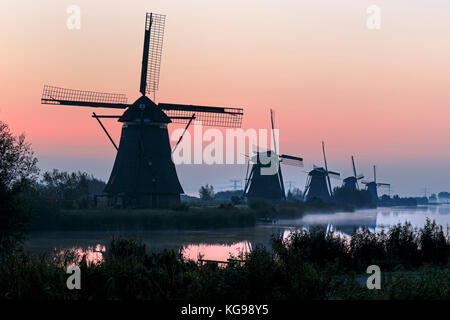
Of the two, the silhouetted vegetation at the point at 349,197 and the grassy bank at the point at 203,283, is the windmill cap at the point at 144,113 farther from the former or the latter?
the silhouetted vegetation at the point at 349,197

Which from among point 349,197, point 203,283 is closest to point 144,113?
point 203,283

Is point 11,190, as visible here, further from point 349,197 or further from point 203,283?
point 349,197

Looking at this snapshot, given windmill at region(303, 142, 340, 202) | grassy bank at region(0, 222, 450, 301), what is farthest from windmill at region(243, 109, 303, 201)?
grassy bank at region(0, 222, 450, 301)

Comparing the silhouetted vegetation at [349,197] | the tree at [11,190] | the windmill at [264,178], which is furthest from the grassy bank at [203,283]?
the silhouetted vegetation at [349,197]

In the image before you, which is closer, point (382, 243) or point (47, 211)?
point (382, 243)

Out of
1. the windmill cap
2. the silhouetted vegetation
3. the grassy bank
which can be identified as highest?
the windmill cap

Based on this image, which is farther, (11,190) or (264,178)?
(264,178)

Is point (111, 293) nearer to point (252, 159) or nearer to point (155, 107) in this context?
point (155, 107)

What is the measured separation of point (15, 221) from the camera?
2462 cm

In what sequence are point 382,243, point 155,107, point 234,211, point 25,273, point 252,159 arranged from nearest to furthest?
point 25,273 < point 382,243 < point 155,107 < point 234,211 < point 252,159

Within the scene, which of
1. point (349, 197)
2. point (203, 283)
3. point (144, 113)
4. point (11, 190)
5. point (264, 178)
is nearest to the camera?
point (203, 283)

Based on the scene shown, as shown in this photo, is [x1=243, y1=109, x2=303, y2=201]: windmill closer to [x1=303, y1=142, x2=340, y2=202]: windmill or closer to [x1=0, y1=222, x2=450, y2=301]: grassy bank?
[x1=303, y1=142, x2=340, y2=202]: windmill

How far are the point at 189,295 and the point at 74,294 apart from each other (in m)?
2.05
